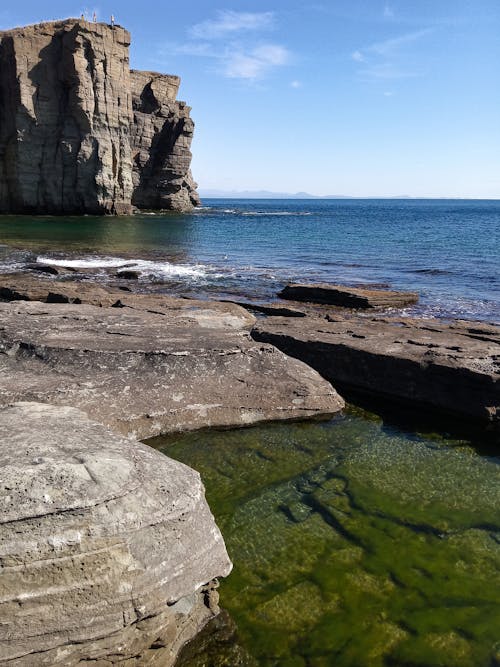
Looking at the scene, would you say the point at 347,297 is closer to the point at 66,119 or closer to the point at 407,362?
the point at 407,362

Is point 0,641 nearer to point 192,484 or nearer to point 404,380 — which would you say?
point 192,484

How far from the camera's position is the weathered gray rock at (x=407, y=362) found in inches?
305

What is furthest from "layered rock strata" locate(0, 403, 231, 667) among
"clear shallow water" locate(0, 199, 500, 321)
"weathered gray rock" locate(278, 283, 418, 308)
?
"clear shallow water" locate(0, 199, 500, 321)

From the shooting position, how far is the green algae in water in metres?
4.01

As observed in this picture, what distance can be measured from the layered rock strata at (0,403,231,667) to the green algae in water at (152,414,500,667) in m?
0.57

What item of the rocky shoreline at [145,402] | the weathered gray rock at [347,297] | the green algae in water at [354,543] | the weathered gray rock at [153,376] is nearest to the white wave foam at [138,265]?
the weathered gray rock at [347,297]

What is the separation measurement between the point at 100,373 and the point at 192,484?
3372 mm

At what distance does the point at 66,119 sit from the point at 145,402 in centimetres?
5437

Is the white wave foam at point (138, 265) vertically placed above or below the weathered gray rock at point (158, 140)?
below

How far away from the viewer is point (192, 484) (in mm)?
4164

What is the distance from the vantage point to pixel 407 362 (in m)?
8.18

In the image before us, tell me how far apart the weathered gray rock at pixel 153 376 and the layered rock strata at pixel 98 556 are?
2.58 m

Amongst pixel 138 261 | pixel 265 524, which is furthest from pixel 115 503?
pixel 138 261

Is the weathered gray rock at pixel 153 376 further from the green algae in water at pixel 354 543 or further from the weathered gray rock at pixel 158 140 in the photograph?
the weathered gray rock at pixel 158 140
